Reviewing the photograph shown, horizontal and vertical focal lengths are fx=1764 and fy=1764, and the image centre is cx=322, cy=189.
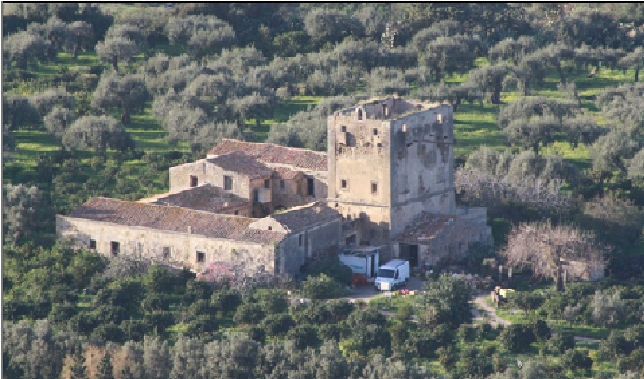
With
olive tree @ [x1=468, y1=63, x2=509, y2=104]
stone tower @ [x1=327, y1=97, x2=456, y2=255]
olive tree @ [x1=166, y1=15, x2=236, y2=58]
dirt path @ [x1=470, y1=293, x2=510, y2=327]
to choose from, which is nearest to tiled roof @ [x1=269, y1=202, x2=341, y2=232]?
stone tower @ [x1=327, y1=97, x2=456, y2=255]

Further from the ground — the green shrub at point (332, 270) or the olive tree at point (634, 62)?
the olive tree at point (634, 62)

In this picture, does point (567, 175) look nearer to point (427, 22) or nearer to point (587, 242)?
point (587, 242)

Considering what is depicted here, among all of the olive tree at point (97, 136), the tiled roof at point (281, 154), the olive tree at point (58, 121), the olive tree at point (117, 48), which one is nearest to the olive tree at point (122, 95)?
the olive tree at point (58, 121)

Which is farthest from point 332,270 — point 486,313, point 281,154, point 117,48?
point 117,48

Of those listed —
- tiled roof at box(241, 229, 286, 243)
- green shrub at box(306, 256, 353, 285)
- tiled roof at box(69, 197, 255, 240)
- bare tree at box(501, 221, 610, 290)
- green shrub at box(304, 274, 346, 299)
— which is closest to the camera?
green shrub at box(304, 274, 346, 299)

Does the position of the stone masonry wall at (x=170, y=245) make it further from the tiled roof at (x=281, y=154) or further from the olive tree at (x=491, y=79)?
the olive tree at (x=491, y=79)

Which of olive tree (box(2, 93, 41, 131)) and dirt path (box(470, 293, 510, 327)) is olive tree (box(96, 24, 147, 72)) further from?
dirt path (box(470, 293, 510, 327))

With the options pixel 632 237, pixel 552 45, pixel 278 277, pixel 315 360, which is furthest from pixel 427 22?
pixel 315 360
